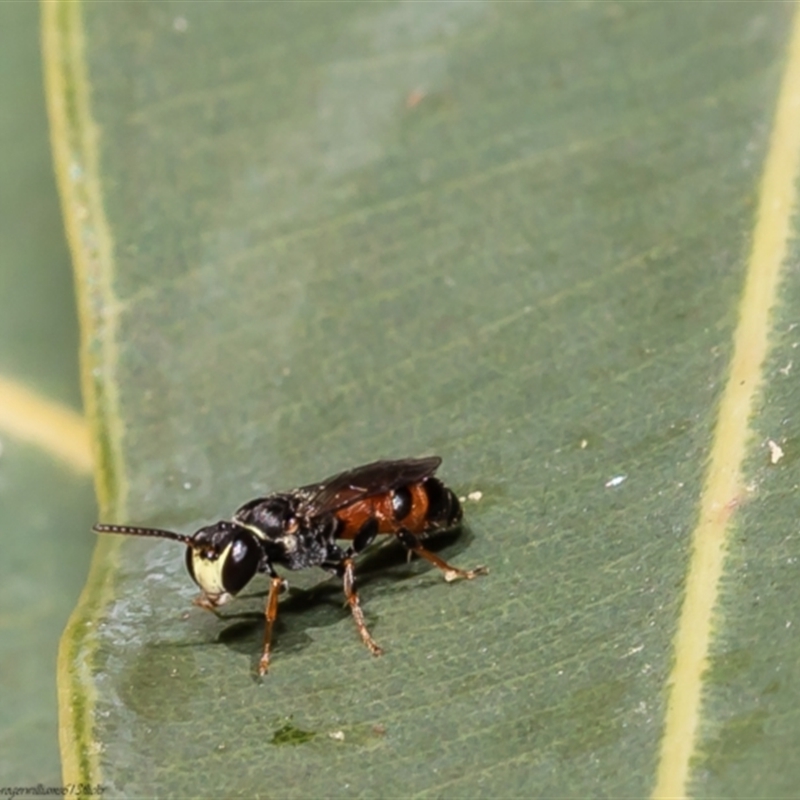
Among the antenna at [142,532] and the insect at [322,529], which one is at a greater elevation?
the antenna at [142,532]

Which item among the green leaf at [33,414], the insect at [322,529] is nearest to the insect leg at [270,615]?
the insect at [322,529]

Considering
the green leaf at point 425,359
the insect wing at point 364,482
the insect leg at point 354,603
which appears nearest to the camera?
the green leaf at point 425,359

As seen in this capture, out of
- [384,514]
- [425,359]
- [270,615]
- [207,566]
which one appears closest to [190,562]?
[207,566]

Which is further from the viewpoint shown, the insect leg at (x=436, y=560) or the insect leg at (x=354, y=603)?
the insect leg at (x=436, y=560)

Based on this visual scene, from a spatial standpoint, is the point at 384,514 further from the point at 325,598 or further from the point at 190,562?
the point at 190,562

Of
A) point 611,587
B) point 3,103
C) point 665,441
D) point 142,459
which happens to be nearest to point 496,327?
point 665,441

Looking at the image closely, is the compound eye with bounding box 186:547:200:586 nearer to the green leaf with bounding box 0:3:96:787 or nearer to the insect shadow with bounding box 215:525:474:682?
the insect shadow with bounding box 215:525:474:682

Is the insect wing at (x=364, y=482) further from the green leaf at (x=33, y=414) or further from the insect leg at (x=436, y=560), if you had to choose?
the green leaf at (x=33, y=414)

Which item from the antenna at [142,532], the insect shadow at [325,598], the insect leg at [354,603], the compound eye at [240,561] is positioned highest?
the antenna at [142,532]
